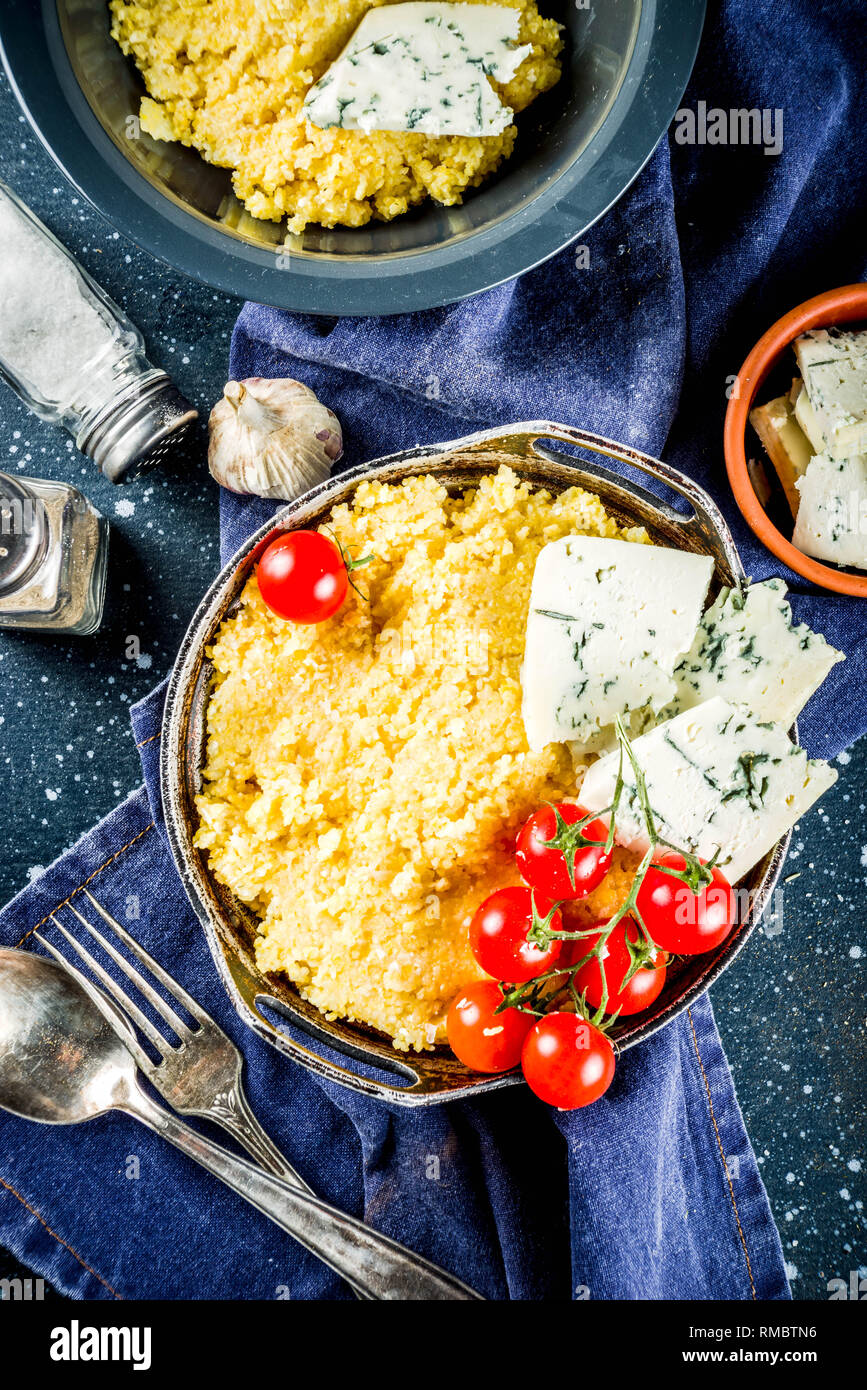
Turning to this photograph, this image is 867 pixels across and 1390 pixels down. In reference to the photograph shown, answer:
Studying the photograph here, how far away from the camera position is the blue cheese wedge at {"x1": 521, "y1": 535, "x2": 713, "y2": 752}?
1109 mm

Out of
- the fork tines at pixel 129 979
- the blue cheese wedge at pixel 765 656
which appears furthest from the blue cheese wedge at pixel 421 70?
the fork tines at pixel 129 979

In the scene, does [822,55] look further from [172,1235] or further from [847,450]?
[172,1235]

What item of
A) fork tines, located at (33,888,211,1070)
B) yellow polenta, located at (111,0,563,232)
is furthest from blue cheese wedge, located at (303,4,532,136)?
fork tines, located at (33,888,211,1070)

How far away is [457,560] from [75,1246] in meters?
1.08

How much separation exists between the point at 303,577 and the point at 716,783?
51 centimetres

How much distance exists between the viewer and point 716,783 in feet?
3.62

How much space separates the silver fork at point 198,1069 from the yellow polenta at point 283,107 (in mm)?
1005

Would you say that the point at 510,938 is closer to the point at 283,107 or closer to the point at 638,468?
the point at 638,468

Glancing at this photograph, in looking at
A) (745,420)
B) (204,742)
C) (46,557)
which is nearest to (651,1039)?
(204,742)

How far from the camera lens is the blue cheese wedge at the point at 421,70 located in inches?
40.4

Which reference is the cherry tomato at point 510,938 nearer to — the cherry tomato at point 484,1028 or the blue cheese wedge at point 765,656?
the cherry tomato at point 484,1028

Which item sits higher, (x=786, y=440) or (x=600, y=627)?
(x=786, y=440)

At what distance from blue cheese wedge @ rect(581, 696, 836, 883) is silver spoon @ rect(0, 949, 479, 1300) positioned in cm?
67
